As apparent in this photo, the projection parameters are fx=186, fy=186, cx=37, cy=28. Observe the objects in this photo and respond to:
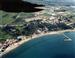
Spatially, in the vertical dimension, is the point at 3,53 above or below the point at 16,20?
below

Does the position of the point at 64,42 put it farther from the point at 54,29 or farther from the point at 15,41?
the point at 15,41

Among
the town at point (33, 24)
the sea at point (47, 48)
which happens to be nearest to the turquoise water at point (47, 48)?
the sea at point (47, 48)

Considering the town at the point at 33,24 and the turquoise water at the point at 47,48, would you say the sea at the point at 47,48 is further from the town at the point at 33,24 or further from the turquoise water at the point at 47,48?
the town at the point at 33,24

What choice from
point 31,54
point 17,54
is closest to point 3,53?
point 17,54

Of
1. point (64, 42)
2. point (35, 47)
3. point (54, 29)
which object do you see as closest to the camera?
point (35, 47)

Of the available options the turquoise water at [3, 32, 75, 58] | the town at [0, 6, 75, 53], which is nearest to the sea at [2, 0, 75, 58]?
the turquoise water at [3, 32, 75, 58]

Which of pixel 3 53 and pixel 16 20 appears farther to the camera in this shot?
pixel 16 20

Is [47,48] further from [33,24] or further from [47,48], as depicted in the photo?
[33,24]

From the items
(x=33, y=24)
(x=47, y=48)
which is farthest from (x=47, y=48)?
(x=33, y=24)
